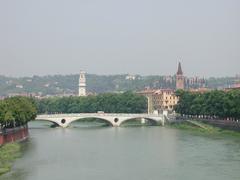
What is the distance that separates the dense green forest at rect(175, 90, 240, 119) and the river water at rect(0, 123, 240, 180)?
790cm

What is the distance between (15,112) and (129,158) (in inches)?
590

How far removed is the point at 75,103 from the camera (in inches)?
4210

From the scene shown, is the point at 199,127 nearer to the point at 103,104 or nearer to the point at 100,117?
the point at 100,117

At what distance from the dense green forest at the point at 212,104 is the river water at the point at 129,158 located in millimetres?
7895

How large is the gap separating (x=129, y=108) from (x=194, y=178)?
6552 cm

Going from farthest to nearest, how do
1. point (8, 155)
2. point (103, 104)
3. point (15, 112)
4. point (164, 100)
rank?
point (164, 100) < point (103, 104) < point (15, 112) < point (8, 155)

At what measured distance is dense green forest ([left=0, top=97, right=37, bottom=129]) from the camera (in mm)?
47625

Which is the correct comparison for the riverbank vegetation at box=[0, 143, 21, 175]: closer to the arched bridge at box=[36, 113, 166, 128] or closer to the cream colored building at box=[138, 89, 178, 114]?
the arched bridge at box=[36, 113, 166, 128]

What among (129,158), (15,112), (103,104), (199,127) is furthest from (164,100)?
(129,158)

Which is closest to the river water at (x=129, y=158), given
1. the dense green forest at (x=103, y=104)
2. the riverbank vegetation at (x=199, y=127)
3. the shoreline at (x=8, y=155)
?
the shoreline at (x=8, y=155)

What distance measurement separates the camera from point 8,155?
1570 inches

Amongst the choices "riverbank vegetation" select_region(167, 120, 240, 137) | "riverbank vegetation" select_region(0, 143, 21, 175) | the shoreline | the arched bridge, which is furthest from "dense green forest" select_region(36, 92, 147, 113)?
"riverbank vegetation" select_region(0, 143, 21, 175)

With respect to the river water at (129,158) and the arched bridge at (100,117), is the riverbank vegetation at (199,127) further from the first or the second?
the river water at (129,158)

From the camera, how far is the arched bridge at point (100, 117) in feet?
243
